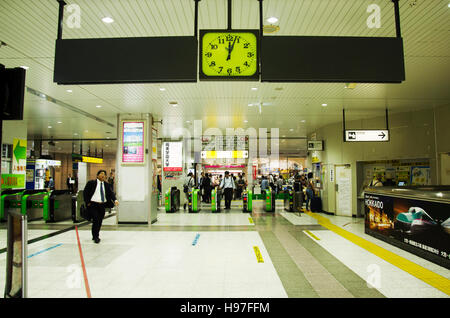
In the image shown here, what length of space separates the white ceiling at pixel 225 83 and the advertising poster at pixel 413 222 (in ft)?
8.58

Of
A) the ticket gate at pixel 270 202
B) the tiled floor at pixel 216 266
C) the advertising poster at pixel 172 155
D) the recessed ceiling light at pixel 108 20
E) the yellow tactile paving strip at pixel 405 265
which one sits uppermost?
the recessed ceiling light at pixel 108 20

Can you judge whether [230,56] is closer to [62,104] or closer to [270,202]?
[62,104]

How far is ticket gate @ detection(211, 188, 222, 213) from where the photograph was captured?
11.3m

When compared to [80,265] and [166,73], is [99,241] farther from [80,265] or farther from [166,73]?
[166,73]

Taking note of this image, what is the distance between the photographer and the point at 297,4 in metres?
3.54

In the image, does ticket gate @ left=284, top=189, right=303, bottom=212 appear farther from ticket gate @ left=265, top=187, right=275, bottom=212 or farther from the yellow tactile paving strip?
the yellow tactile paving strip

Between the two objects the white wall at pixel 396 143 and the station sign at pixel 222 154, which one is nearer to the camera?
the white wall at pixel 396 143

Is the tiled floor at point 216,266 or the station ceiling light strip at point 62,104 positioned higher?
the station ceiling light strip at point 62,104

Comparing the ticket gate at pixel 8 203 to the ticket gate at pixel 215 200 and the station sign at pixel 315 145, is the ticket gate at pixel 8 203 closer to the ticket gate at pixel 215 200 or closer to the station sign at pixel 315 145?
the ticket gate at pixel 215 200

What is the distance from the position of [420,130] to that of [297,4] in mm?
7078

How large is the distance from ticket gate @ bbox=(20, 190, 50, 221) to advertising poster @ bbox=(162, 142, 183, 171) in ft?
17.4

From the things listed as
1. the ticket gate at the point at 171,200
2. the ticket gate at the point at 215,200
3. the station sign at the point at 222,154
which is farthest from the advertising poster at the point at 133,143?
the station sign at the point at 222,154

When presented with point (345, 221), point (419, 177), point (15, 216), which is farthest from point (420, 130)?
point (15, 216)

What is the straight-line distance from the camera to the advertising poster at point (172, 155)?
44.9 feet
